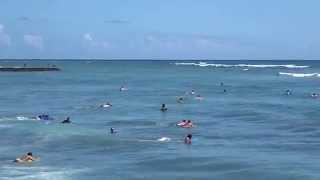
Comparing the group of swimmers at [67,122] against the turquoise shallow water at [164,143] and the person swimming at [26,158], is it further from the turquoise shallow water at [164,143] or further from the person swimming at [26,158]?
the turquoise shallow water at [164,143]

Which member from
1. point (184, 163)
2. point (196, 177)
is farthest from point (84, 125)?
A: point (196, 177)

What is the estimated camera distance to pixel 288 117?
206 ft

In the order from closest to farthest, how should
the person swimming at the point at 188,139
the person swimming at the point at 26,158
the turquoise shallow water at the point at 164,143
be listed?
the turquoise shallow water at the point at 164,143
the person swimming at the point at 26,158
the person swimming at the point at 188,139

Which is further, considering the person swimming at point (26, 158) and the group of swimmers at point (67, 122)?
the group of swimmers at point (67, 122)

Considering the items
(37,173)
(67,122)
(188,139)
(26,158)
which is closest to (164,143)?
(188,139)

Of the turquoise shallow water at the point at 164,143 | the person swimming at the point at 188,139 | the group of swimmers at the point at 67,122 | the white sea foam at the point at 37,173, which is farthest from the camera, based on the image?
the person swimming at the point at 188,139

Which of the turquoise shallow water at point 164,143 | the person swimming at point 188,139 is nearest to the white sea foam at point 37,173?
the turquoise shallow water at point 164,143

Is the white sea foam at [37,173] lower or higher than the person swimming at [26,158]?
lower

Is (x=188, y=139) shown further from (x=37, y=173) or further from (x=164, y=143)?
(x=37, y=173)

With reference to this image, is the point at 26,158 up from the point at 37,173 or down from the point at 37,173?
up

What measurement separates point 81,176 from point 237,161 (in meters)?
9.40

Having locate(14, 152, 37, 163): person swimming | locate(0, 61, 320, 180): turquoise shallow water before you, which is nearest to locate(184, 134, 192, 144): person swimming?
locate(0, 61, 320, 180): turquoise shallow water

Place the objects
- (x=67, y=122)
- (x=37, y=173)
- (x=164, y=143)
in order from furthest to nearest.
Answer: (x=67, y=122) → (x=164, y=143) → (x=37, y=173)

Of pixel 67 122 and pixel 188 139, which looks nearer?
pixel 188 139
